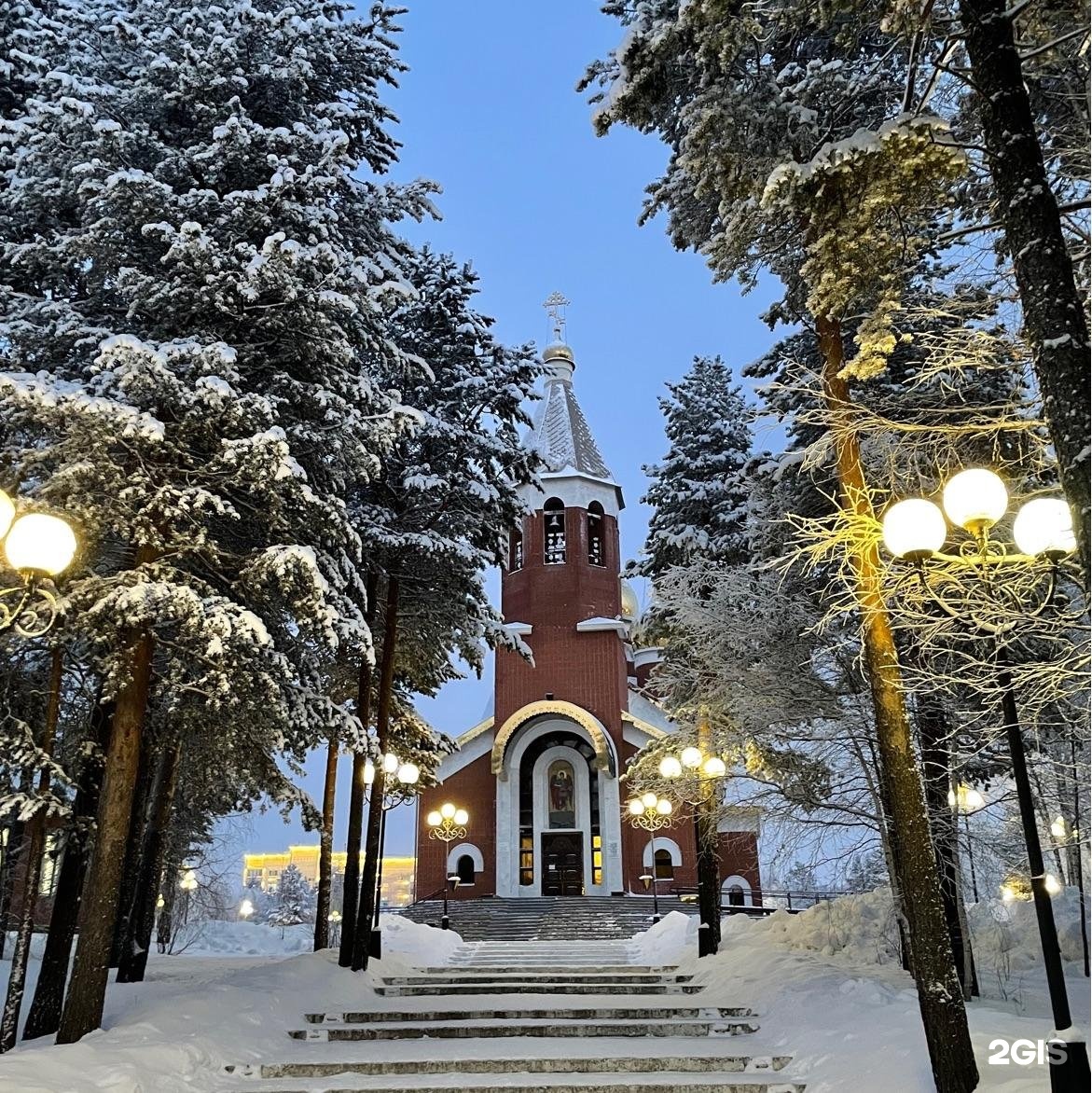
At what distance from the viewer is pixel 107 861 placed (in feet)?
25.5

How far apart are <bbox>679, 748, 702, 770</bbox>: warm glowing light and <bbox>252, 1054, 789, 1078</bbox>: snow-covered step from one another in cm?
520

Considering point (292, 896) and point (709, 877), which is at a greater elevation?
point (709, 877)

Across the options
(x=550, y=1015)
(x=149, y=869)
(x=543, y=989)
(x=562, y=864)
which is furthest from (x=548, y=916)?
(x=550, y=1015)

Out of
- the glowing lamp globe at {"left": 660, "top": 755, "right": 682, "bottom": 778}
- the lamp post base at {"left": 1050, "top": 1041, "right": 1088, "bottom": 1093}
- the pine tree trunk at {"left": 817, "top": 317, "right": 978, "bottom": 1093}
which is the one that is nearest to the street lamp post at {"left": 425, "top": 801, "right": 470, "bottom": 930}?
the glowing lamp globe at {"left": 660, "top": 755, "right": 682, "bottom": 778}

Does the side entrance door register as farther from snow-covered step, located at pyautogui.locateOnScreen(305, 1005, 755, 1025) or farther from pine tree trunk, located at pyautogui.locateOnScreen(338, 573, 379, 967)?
snow-covered step, located at pyautogui.locateOnScreen(305, 1005, 755, 1025)

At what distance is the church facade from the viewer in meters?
28.7

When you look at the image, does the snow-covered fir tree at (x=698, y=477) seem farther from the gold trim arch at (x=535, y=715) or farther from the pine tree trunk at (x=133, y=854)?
the gold trim arch at (x=535, y=715)

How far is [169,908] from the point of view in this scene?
21.5 metres

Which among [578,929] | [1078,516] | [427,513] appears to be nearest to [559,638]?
[578,929]

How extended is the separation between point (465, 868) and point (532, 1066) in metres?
22.8

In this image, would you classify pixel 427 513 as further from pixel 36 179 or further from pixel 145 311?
pixel 36 179

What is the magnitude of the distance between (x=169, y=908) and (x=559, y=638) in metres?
14.9

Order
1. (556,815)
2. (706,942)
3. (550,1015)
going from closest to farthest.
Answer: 1. (550,1015)
2. (706,942)
3. (556,815)

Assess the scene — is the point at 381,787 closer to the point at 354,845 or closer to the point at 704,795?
the point at 354,845
